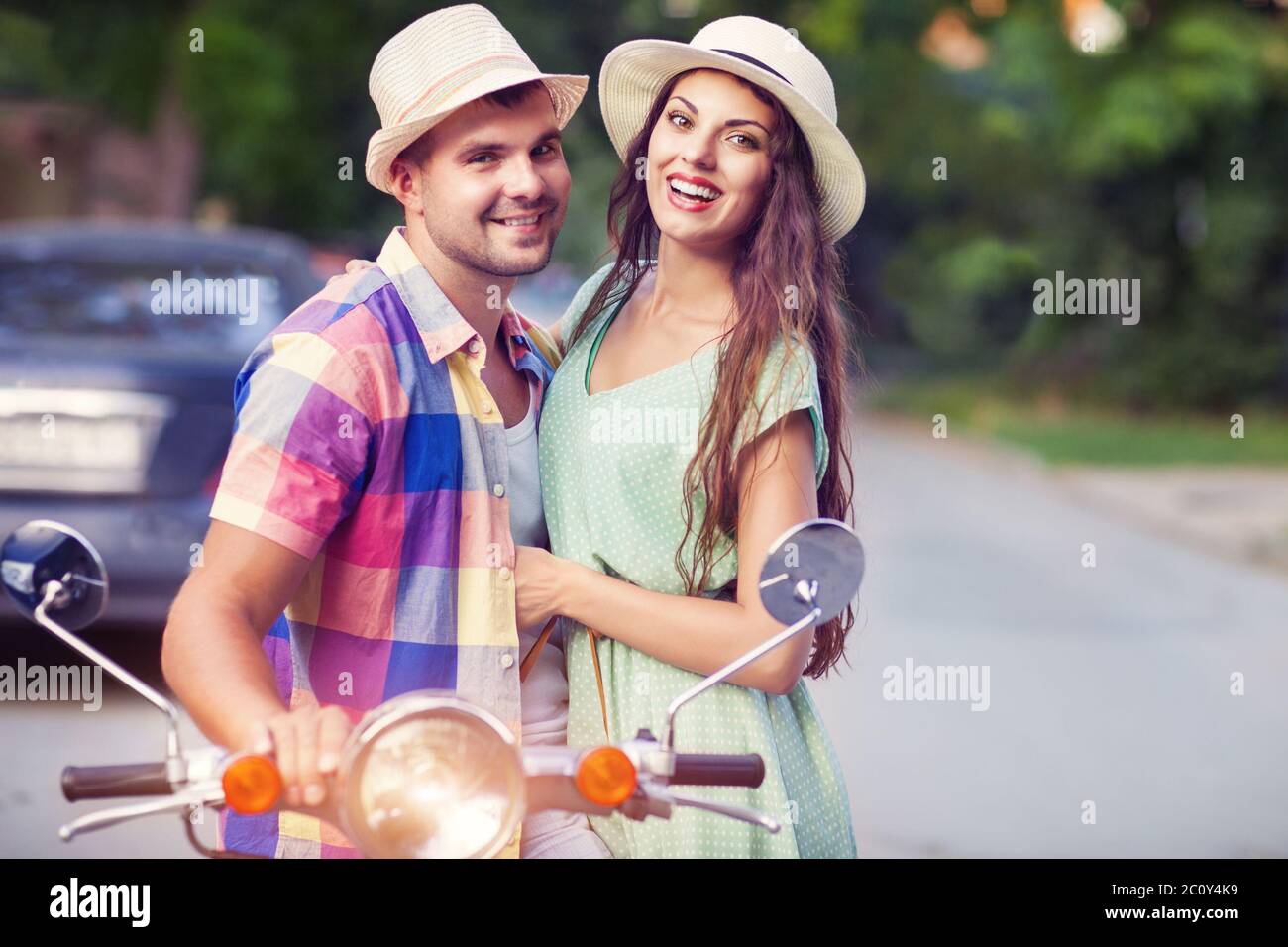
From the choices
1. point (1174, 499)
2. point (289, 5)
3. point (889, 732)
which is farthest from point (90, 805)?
point (289, 5)

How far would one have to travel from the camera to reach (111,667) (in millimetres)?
1701

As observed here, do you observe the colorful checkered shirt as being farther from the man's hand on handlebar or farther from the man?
the man's hand on handlebar

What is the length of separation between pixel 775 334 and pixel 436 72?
55cm

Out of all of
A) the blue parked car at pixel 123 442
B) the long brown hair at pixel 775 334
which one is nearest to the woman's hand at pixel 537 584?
the long brown hair at pixel 775 334

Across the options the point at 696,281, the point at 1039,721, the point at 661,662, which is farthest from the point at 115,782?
the point at 1039,721

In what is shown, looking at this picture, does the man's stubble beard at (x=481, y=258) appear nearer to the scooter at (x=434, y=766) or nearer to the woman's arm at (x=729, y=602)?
the woman's arm at (x=729, y=602)

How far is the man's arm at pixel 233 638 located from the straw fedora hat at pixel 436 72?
1.92ft

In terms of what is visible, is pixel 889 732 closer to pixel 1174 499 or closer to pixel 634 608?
pixel 634 608

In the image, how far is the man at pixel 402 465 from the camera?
2051mm

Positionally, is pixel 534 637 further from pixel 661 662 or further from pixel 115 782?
pixel 115 782

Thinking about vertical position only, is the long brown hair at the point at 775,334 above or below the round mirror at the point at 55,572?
above

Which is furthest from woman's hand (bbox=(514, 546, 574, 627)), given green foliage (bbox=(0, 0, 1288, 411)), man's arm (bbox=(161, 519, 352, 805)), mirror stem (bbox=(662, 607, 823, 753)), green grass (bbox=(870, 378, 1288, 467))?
green foliage (bbox=(0, 0, 1288, 411))
